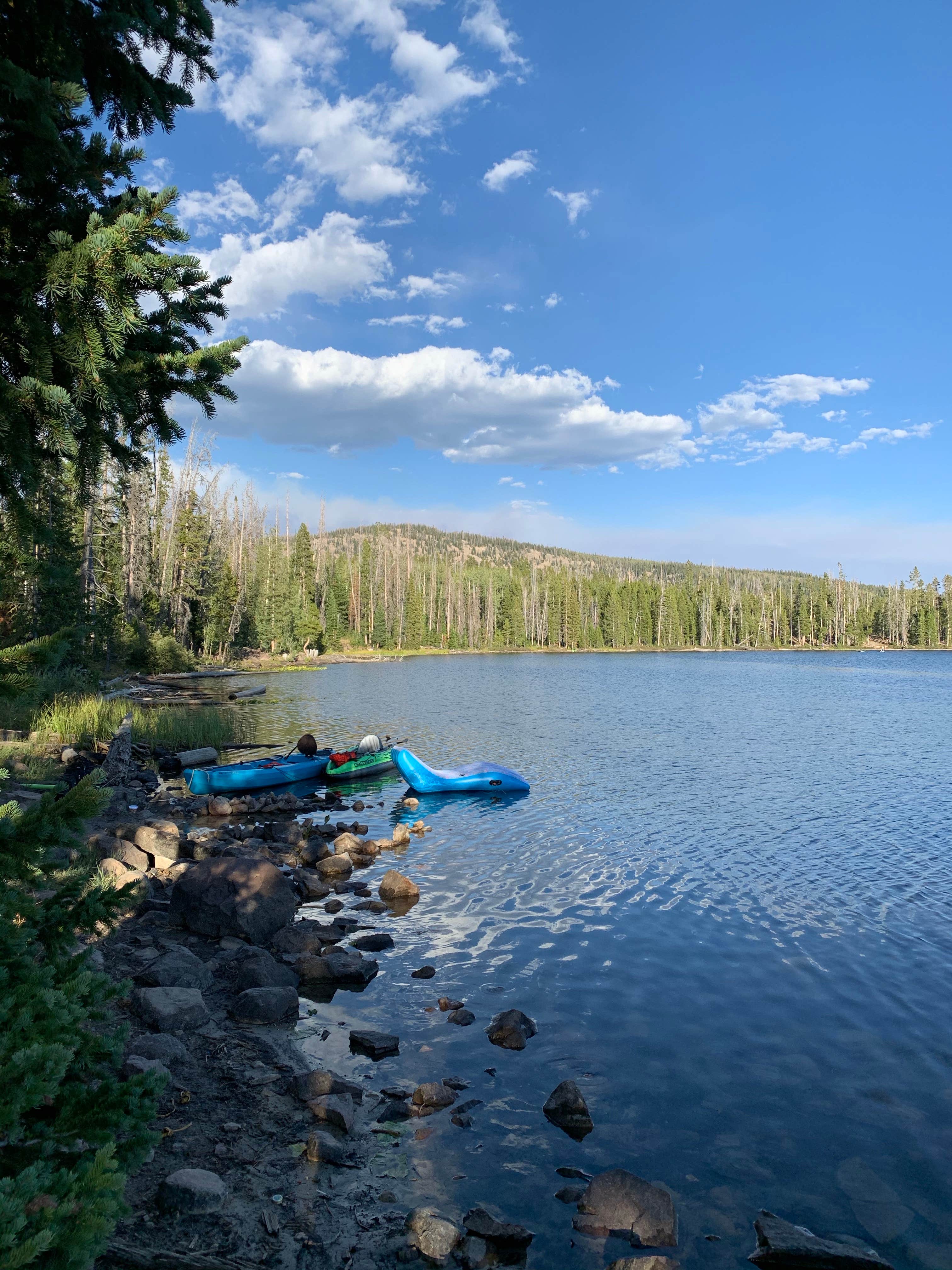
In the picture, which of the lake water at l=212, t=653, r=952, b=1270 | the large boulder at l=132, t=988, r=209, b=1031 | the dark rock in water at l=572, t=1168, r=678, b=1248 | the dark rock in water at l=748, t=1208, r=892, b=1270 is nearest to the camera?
the dark rock in water at l=748, t=1208, r=892, b=1270

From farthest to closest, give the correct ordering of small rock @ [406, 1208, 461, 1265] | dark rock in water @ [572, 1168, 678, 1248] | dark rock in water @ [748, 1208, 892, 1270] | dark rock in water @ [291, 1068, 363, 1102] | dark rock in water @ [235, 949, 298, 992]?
dark rock in water @ [235, 949, 298, 992] → dark rock in water @ [291, 1068, 363, 1102] → dark rock in water @ [572, 1168, 678, 1248] → dark rock in water @ [748, 1208, 892, 1270] → small rock @ [406, 1208, 461, 1265]

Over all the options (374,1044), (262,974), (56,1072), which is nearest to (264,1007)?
(262,974)

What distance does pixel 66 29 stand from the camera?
15.3ft

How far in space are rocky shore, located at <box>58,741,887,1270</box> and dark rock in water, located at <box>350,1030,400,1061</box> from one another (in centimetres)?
3

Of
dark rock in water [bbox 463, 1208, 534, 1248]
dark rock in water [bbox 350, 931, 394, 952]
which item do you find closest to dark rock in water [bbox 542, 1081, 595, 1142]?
dark rock in water [bbox 463, 1208, 534, 1248]

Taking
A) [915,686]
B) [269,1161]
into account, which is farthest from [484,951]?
[915,686]

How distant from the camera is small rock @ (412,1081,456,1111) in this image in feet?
23.1

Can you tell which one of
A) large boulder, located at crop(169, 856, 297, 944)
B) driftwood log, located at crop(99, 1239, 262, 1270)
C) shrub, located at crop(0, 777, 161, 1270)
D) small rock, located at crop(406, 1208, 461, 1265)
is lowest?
small rock, located at crop(406, 1208, 461, 1265)

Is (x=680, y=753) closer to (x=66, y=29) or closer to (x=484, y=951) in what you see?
(x=484, y=951)

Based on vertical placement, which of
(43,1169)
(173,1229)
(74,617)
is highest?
(74,617)

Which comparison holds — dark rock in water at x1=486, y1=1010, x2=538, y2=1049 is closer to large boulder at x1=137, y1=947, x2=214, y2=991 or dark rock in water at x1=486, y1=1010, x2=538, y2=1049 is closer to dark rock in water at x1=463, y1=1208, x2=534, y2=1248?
dark rock in water at x1=463, y1=1208, x2=534, y2=1248

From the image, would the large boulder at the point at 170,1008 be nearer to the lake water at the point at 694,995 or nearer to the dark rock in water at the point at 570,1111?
the lake water at the point at 694,995

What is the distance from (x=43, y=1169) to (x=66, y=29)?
5.89 meters

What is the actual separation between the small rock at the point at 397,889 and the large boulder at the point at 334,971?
3020mm
